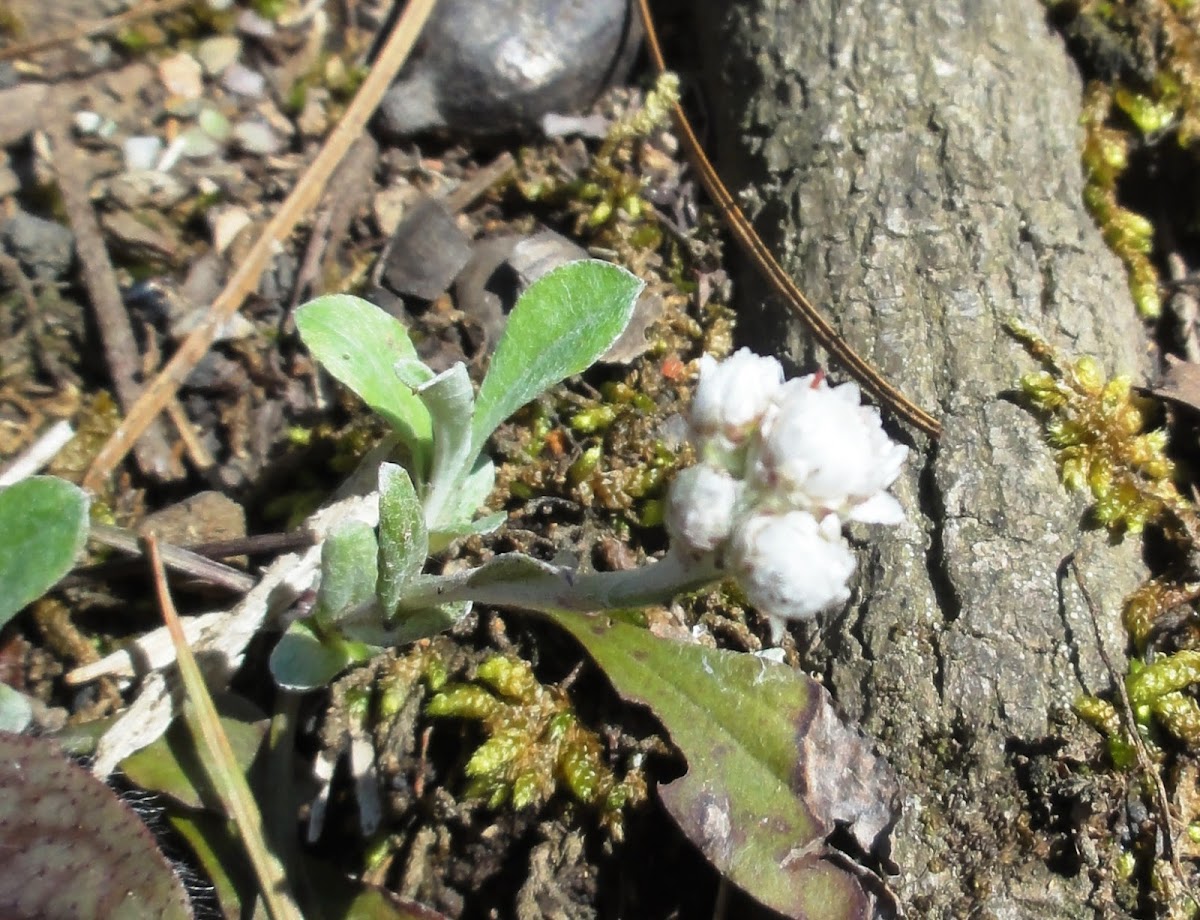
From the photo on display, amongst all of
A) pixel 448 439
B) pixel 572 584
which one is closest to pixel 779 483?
pixel 572 584

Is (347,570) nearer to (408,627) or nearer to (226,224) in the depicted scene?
(408,627)

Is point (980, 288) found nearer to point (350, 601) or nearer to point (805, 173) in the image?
point (805, 173)

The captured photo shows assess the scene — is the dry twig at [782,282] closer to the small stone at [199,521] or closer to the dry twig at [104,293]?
the small stone at [199,521]

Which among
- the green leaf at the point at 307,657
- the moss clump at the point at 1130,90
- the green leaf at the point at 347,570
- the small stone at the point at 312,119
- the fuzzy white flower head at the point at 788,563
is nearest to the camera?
the fuzzy white flower head at the point at 788,563

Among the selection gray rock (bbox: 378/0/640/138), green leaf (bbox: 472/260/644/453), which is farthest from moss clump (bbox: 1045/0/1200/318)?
green leaf (bbox: 472/260/644/453)

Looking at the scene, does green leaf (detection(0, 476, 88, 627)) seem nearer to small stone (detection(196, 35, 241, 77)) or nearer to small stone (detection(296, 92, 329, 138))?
small stone (detection(296, 92, 329, 138))

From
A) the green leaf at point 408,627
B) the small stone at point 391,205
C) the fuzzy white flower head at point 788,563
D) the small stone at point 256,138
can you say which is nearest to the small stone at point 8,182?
the small stone at point 256,138
